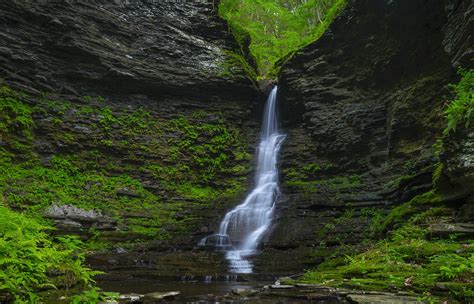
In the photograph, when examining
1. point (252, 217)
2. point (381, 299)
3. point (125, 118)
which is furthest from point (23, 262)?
point (125, 118)

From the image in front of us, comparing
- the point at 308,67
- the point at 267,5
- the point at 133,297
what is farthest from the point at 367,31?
the point at 133,297

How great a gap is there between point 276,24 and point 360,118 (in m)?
17.0

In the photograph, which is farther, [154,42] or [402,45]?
[154,42]

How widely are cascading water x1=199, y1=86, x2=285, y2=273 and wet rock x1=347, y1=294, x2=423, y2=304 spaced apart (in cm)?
591

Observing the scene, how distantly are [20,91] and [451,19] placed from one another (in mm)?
17830

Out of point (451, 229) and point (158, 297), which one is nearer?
point (158, 297)

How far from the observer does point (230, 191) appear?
65.4 ft

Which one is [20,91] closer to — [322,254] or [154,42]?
[154,42]

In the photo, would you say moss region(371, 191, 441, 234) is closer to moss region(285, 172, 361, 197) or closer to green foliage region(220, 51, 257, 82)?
moss region(285, 172, 361, 197)

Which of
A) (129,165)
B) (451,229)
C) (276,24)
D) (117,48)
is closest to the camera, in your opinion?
(451,229)

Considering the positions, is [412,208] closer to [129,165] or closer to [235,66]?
[129,165]

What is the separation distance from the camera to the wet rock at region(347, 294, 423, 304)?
17.8 ft

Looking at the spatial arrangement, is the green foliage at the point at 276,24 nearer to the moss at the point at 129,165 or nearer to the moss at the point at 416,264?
the moss at the point at 129,165

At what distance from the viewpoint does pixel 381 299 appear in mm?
5641
